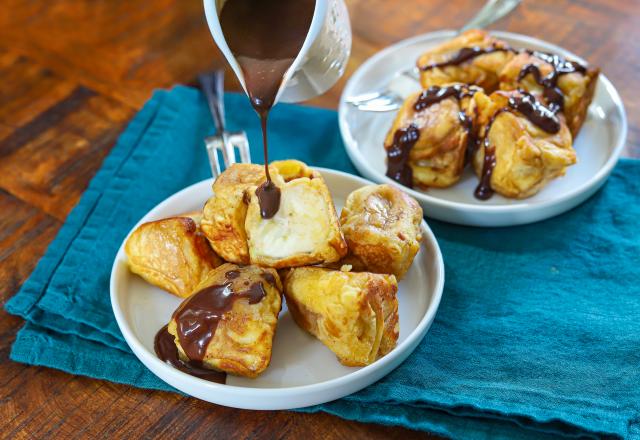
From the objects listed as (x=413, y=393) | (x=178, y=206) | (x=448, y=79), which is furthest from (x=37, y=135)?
(x=413, y=393)

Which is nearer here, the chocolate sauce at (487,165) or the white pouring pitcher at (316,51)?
the white pouring pitcher at (316,51)

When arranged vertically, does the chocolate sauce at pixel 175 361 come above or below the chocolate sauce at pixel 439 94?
below

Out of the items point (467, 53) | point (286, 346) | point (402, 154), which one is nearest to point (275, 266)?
point (286, 346)

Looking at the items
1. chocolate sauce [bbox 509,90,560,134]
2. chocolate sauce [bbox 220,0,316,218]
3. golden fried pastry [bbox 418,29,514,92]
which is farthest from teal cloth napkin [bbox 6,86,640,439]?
chocolate sauce [bbox 220,0,316,218]

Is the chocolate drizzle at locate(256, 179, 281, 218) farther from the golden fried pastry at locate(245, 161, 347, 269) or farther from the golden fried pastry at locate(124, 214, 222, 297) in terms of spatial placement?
the golden fried pastry at locate(124, 214, 222, 297)

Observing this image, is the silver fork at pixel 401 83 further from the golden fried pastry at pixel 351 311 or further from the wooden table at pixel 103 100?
the golden fried pastry at pixel 351 311

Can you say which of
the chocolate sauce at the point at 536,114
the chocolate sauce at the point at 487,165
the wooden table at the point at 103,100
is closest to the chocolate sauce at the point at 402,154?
the chocolate sauce at the point at 487,165
